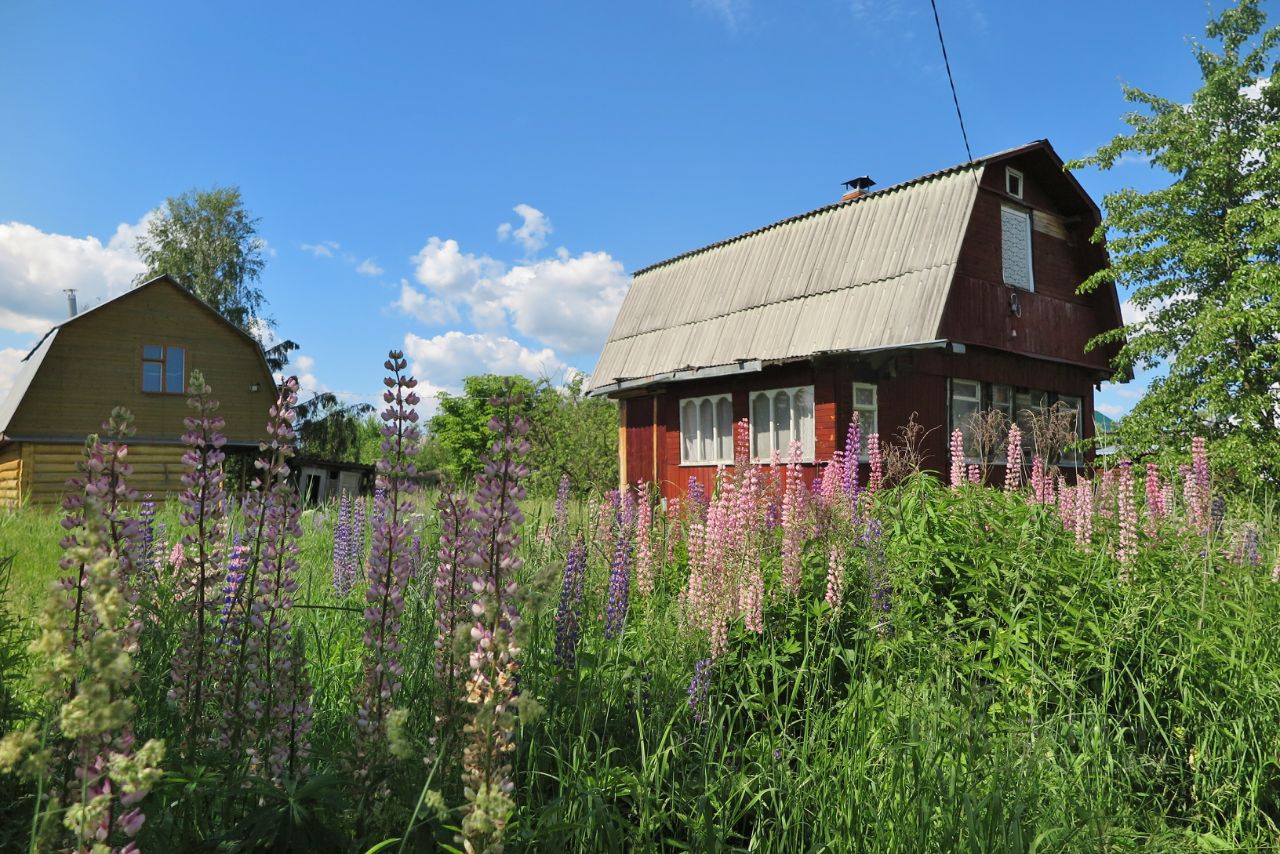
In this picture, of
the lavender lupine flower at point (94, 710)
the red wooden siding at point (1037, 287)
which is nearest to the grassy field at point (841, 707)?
the lavender lupine flower at point (94, 710)

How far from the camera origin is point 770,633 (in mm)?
4016

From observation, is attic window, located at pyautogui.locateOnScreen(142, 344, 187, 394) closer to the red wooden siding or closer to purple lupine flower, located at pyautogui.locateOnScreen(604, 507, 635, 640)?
the red wooden siding

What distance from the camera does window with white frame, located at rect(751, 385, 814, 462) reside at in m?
15.1

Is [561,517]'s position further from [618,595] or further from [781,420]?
[781,420]

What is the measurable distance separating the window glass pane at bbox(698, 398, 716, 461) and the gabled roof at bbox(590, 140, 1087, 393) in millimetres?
969

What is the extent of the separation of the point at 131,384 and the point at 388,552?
26547mm

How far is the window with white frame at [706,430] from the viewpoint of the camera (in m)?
16.9

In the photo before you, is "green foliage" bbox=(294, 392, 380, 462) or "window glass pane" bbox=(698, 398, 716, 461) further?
"green foliage" bbox=(294, 392, 380, 462)

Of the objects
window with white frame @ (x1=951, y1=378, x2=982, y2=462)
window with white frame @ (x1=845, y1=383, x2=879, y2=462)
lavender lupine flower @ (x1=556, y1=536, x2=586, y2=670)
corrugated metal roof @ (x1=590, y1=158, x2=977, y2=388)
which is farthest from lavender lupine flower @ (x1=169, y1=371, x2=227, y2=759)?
window with white frame @ (x1=951, y1=378, x2=982, y2=462)

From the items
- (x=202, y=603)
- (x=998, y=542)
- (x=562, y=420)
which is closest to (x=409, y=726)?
(x=202, y=603)

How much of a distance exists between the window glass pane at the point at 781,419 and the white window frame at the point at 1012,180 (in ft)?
21.5

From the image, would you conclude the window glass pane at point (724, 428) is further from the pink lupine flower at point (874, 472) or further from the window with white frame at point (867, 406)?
the pink lupine flower at point (874, 472)

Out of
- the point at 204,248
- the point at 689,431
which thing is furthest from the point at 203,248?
the point at 689,431

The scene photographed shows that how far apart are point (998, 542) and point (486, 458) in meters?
4.45
